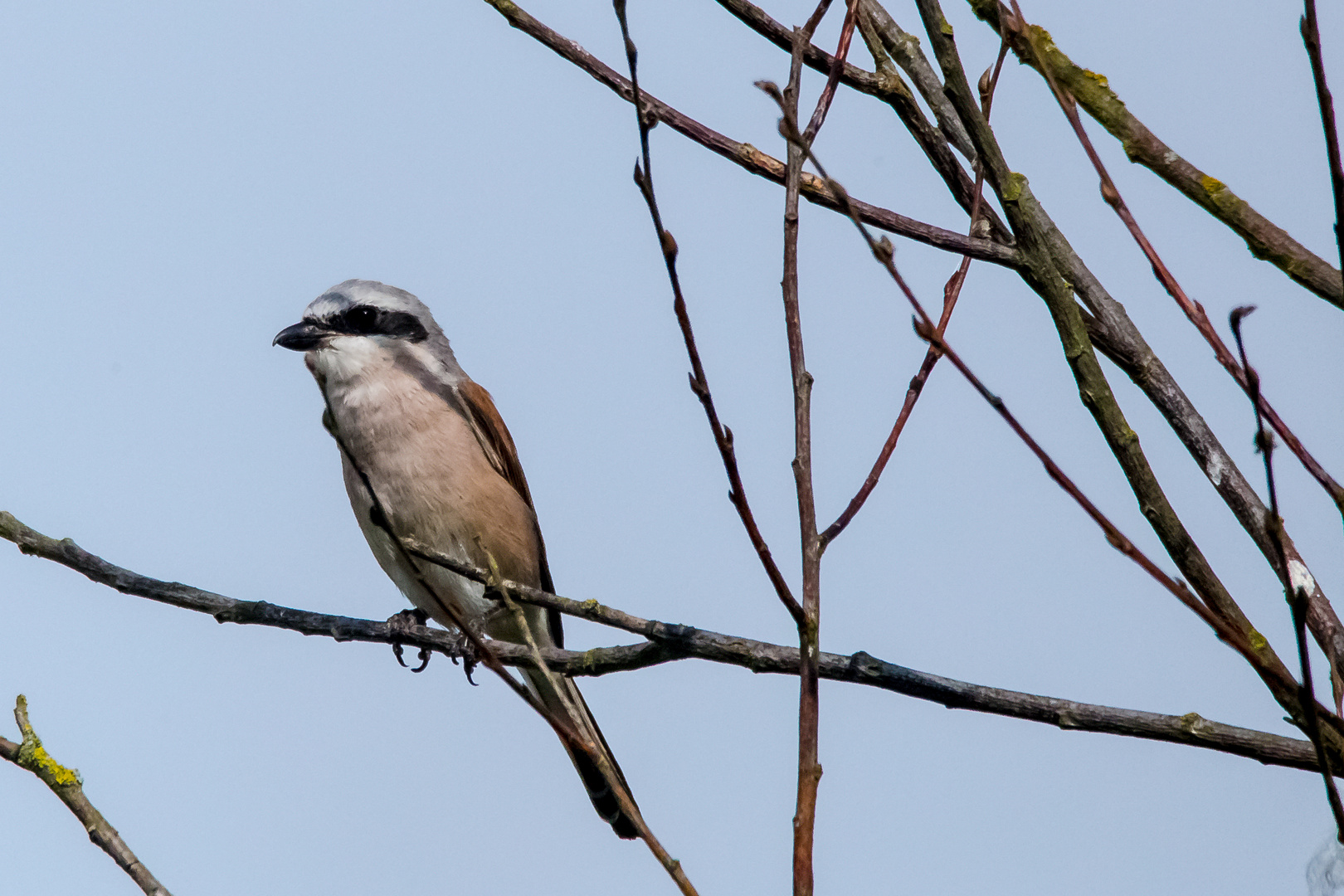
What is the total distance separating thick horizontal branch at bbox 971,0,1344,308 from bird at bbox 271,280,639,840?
2.65 meters

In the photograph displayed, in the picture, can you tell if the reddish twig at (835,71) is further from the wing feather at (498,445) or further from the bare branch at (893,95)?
the wing feather at (498,445)

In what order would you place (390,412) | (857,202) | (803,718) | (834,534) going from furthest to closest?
(390,412) → (857,202) → (834,534) → (803,718)

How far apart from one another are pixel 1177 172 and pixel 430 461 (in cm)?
305

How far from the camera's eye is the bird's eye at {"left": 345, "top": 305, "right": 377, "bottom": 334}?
4.85 meters

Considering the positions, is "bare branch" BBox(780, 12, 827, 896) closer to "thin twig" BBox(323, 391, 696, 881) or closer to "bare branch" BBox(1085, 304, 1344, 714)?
"thin twig" BBox(323, 391, 696, 881)

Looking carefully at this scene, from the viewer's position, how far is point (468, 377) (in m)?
5.16

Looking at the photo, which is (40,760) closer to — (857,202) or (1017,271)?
(857,202)

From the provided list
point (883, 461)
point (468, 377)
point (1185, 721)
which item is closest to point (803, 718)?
point (883, 461)

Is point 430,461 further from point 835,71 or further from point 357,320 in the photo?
point 835,71

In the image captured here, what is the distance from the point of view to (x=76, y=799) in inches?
85.0

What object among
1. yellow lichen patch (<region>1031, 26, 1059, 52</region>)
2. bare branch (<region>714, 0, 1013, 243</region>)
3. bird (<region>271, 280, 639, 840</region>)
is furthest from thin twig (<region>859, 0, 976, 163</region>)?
bird (<region>271, 280, 639, 840</region>)

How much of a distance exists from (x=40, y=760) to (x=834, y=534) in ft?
4.88

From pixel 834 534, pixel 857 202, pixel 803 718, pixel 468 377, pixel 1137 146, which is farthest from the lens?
pixel 468 377

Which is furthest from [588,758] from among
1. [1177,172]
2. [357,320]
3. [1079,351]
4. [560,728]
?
[1177,172]
